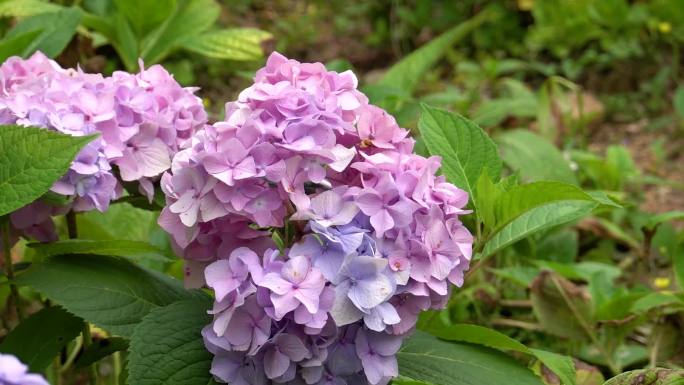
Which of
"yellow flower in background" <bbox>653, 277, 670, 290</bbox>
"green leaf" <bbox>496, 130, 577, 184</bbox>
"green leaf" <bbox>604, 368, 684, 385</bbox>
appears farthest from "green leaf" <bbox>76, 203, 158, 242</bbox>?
"yellow flower in background" <bbox>653, 277, 670, 290</bbox>

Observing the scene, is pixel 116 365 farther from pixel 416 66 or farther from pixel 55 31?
pixel 416 66

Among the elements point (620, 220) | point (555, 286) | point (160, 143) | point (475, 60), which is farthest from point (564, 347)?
point (475, 60)

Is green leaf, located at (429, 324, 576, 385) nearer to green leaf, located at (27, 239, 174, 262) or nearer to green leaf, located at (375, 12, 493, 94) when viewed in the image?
green leaf, located at (27, 239, 174, 262)

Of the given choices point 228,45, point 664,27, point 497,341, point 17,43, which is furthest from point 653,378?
point 664,27

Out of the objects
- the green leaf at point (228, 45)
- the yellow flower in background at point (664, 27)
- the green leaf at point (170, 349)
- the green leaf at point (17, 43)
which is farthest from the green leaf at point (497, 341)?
the yellow flower in background at point (664, 27)

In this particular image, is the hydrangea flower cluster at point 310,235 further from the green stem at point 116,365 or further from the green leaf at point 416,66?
the green leaf at point 416,66

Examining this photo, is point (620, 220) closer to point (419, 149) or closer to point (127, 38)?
point (419, 149)
